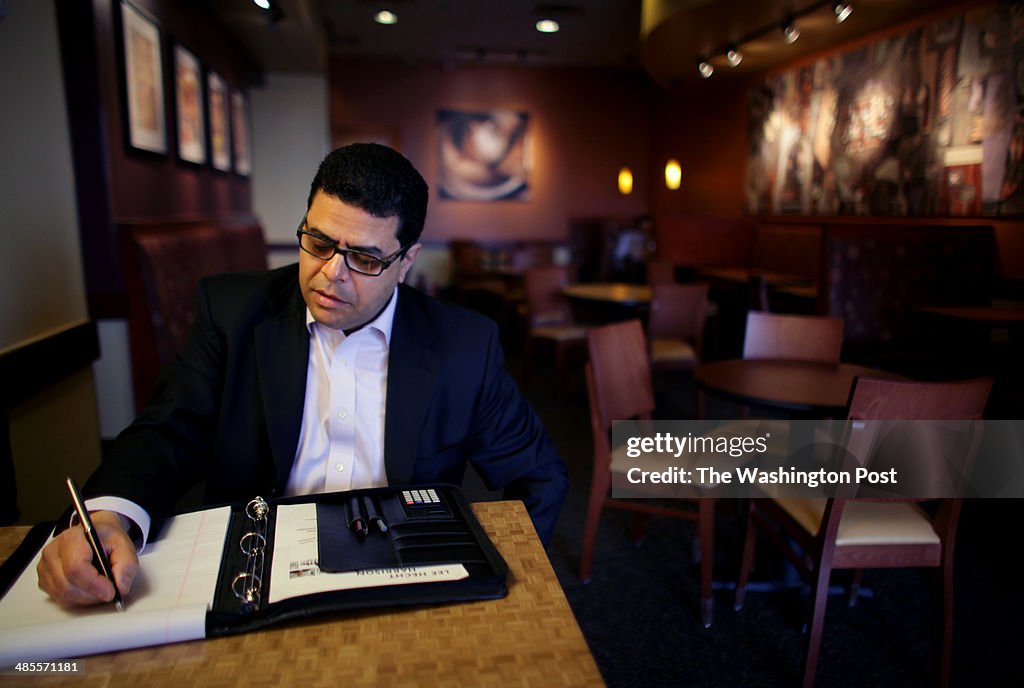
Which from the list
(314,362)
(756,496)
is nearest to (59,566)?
(314,362)

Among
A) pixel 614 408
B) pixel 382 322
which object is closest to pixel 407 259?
pixel 382 322

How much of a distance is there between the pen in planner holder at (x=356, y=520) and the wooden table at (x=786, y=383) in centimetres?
190

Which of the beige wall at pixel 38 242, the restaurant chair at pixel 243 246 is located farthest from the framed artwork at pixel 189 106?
the beige wall at pixel 38 242

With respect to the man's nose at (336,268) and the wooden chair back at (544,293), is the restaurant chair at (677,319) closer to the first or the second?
the wooden chair back at (544,293)

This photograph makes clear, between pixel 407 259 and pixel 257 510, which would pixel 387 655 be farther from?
pixel 407 259

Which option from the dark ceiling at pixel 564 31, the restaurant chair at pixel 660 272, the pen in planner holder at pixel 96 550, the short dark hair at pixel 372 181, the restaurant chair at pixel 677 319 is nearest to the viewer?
the pen in planner holder at pixel 96 550

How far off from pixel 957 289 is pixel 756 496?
361 centimetres

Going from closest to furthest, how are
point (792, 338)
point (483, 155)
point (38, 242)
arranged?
point (38, 242) < point (792, 338) < point (483, 155)

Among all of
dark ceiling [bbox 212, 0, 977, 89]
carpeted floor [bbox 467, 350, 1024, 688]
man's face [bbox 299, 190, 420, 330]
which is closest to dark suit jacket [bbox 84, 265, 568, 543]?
man's face [bbox 299, 190, 420, 330]

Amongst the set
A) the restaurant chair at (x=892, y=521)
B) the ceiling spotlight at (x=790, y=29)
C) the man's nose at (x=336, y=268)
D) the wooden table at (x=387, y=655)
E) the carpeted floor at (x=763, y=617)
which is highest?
the ceiling spotlight at (x=790, y=29)

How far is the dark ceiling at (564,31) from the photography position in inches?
223

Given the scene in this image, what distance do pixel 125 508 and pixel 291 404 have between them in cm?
43

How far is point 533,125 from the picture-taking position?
10273 millimetres

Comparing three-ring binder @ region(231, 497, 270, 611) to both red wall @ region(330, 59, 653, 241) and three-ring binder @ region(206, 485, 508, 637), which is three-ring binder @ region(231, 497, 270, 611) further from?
red wall @ region(330, 59, 653, 241)
